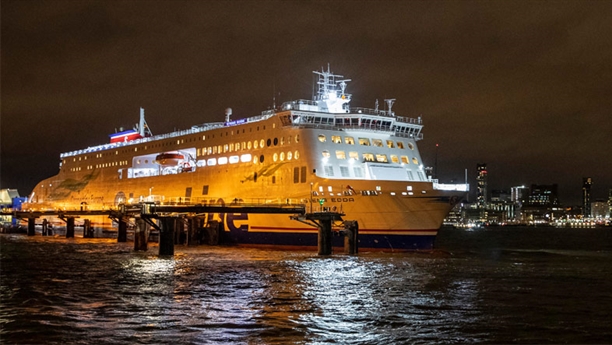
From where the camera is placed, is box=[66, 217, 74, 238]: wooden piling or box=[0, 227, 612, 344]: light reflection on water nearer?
box=[0, 227, 612, 344]: light reflection on water

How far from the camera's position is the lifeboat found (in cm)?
5859

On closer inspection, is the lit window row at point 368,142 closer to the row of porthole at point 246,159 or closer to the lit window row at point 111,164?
the row of porthole at point 246,159

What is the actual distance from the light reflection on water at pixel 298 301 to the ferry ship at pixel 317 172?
4.66m

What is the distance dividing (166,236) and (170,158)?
63.9 feet

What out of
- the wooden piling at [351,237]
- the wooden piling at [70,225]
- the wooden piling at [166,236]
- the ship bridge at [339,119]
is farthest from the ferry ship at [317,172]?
the wooden piling at [70,225]

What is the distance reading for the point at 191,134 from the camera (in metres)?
59.2

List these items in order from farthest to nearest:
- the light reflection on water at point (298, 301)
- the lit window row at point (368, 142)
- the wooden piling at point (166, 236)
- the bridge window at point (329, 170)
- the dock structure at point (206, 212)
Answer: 1. the lit window row at point (368, 142)
2. the bridge window at point (329, 170)
3. the dock structure at point (206, 212)
4. the wooden piling at point (166, 236)
5. the light reflection on water at point (298, 301)

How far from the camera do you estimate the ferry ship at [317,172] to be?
1667 inches

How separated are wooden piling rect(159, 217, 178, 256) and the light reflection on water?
4.95ft

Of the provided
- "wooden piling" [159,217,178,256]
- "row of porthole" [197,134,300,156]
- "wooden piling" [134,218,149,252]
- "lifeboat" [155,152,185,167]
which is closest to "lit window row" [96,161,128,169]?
"lifeboat" [155,152,185,167]

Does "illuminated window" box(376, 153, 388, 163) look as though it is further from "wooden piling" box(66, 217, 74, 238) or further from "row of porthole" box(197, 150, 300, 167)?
"wooden piling" box(66, 217, 74, 238)

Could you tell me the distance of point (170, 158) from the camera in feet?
192

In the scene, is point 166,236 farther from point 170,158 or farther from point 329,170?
point 170,158

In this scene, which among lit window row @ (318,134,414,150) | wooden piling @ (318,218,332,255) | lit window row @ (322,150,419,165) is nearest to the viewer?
wooden piling @ (318,218,332,255)
